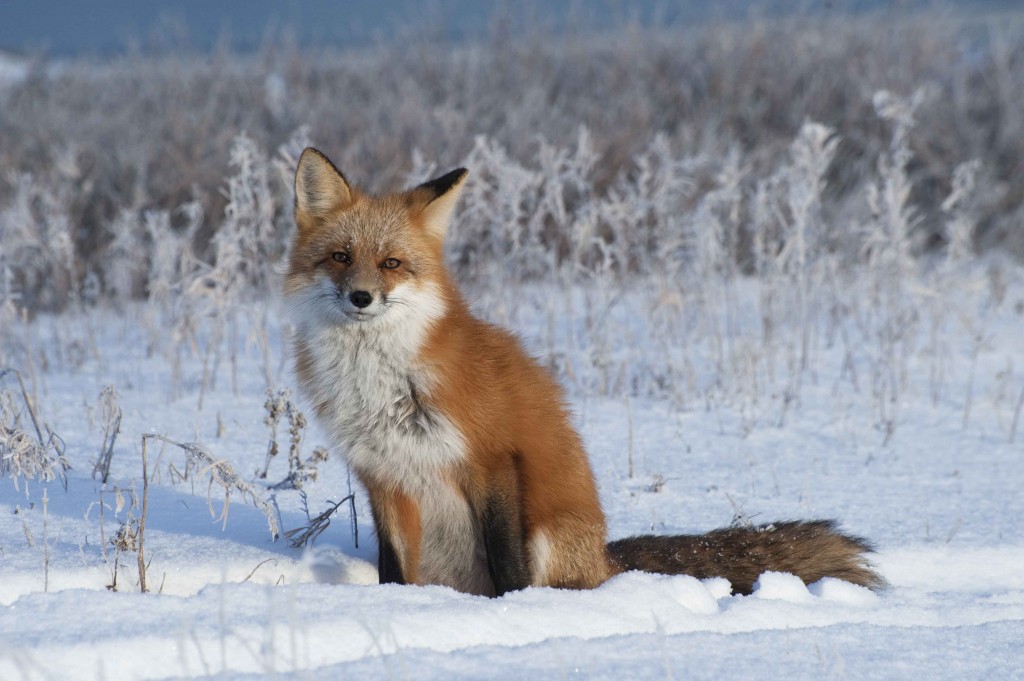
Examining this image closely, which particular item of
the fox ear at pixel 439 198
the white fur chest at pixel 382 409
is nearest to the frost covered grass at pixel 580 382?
the white fur chest at pixel 382 409

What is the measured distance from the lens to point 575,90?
13.5m

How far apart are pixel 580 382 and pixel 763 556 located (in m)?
3.08

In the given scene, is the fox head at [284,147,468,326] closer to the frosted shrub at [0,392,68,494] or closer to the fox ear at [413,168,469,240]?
the fox ear at [413,168,469,240]

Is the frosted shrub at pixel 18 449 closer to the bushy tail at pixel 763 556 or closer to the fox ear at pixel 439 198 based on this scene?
the fox ear at pixel 439 198

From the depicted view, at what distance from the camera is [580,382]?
6.79 meters

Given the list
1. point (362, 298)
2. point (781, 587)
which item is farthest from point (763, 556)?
point (362, 298)

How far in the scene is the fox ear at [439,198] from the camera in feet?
12.7

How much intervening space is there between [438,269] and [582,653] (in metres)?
1.60

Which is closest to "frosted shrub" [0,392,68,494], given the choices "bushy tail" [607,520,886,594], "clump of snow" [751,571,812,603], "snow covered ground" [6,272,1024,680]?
"snow covered ground" [6,272,1024,680]

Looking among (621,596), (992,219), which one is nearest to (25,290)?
(621,596)

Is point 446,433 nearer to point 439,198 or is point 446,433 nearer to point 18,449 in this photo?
point 439,198

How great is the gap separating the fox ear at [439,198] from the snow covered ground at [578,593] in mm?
1151

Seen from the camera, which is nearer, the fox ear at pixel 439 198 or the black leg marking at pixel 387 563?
the black leg marking at pixel 387 563

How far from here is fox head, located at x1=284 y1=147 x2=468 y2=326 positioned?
3604 millimetres
